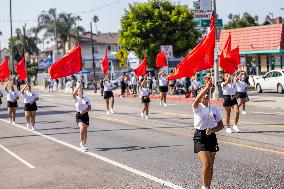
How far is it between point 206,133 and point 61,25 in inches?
3352

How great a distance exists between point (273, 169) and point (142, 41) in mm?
31255

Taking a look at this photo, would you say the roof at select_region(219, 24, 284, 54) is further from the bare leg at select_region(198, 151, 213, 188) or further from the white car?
the bare leg at select_region(198, 151, 213, 188)

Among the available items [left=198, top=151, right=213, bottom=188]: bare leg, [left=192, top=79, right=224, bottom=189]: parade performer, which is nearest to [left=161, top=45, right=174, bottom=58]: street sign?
[left=192, top=79, right=224, bottom=189]: parade performer

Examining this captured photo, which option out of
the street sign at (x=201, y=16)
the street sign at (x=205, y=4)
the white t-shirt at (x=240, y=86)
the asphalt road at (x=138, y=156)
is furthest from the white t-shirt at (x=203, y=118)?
the street sign at (x=205, y=4)

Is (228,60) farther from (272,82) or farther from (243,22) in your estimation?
(243,22)

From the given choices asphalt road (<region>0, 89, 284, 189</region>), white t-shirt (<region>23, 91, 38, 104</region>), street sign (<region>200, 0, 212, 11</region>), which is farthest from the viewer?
street sign (<region>200, 0, 212, 11</region>)

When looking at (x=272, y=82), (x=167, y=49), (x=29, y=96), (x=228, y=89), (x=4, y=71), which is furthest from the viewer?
(x=167, y=49)

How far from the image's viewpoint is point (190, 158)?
40.1ft

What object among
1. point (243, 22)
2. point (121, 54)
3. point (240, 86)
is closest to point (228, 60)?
point (240, 86)

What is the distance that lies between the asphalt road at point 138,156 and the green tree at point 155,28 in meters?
20.9

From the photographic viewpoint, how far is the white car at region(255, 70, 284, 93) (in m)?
33.9

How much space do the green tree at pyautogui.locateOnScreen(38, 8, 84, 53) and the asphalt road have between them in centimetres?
7073

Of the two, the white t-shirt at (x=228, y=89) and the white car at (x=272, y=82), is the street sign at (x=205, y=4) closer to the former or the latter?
the white car at (x=272, y=82)

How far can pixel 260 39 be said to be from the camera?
4344cm
